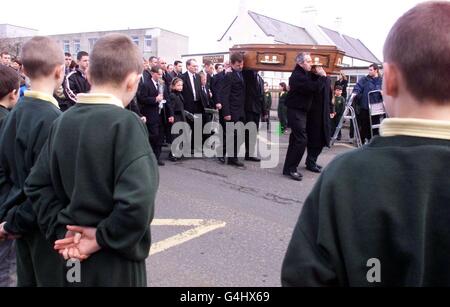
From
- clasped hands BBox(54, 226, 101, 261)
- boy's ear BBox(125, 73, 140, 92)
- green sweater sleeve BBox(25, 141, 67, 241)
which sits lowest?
clasped hands BBox(54, 226, 101, 261)

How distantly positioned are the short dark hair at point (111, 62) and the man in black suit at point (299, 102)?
5.17 m

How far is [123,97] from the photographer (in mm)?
2016

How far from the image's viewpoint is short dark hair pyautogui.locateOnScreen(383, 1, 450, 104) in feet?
3.84

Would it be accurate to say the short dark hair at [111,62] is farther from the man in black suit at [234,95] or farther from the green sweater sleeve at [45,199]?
the man in black suit at [234,95]

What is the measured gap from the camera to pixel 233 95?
8102 mm

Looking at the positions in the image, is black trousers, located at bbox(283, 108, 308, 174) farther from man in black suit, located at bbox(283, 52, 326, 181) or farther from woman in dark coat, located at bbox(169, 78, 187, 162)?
woman in dark coat, located at bbox(169, 78, 187, 162)

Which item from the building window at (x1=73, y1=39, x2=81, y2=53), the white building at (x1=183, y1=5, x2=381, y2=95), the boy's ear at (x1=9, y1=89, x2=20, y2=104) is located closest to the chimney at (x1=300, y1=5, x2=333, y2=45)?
the white building at (x1=183, y1=5, x2=381, y2=95)

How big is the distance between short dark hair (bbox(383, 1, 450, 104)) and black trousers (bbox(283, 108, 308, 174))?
19.2 feet

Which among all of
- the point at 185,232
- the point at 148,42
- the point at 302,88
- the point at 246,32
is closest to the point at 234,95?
the point at 302,88

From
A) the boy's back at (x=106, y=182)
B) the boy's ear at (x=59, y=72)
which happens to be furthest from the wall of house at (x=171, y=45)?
the boy's back at (x=106, y=182)

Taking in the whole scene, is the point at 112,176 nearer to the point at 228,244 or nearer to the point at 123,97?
the point at 123,97

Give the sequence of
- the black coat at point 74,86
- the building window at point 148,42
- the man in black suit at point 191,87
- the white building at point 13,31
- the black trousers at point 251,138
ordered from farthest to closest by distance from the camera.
Answer: the building window at point 148,42 < the white building at point 13,31 < the man in black suit at point 191,87 < the black trousers at point 251,138 < the black coat at point 74,86

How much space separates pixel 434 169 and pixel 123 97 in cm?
140

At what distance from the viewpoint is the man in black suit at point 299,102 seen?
6816 millimetres
